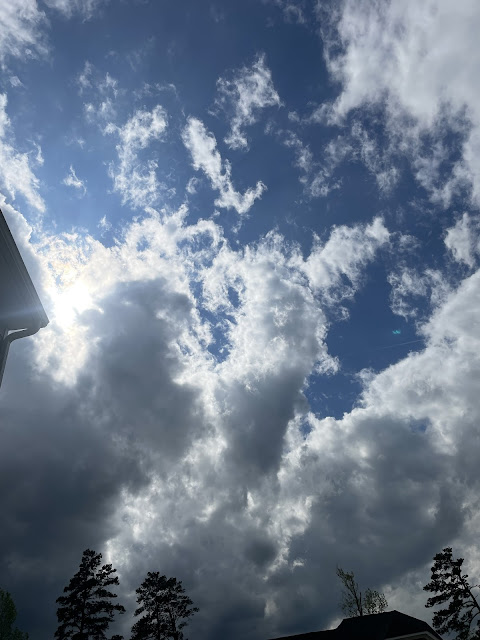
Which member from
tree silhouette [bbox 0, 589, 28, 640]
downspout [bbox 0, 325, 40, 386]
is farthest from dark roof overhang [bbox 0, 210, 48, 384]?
tree silhouette [bbox 0, 589, 28, 640]

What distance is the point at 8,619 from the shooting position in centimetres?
4291

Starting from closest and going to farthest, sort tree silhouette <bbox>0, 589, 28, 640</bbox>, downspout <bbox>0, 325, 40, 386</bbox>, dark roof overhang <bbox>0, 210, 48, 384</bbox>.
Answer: dark roof overhang <bbox>0, 210, 48, 384</bbox> < downspout <bbox>0, 325, 40, 386</bbox> < tree silhouette <bbox>0, 589, 28, 640</bbox>

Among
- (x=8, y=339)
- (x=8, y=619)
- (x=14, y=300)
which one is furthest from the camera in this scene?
(x=8, y=619)

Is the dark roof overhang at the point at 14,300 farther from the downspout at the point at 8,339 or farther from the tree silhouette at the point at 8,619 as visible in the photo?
the tree silhouette at the point at 8,619

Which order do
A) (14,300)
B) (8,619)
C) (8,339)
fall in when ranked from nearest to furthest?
(14,300) → (8,339) → (8,619)

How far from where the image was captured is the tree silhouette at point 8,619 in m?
42.1

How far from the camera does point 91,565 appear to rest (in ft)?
133

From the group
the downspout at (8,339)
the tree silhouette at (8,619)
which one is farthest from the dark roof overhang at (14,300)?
the tree silhouette at (8,619)

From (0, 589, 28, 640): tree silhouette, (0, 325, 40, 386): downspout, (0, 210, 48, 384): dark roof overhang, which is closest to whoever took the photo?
(0, 210, 48, 384): dark roof overhang

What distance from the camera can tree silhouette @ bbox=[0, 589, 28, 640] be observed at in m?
42.1

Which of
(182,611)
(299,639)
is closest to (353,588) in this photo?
(299,639)

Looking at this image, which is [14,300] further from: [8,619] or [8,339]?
[8,619]

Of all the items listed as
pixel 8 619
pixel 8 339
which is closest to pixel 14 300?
pixel 8 339

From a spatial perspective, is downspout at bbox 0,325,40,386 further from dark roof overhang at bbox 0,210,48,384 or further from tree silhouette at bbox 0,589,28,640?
tree silhouette at bbox 0,589,28,640
